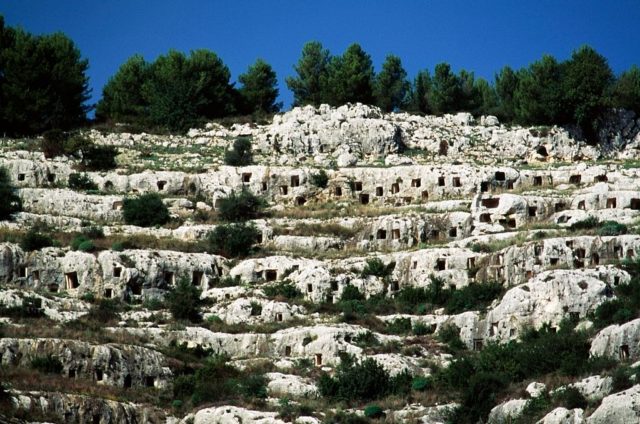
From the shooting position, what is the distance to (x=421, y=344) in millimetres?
85188

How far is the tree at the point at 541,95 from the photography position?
121 metres

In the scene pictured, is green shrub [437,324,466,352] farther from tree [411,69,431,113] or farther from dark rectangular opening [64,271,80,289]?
tree [411,69,431,113]

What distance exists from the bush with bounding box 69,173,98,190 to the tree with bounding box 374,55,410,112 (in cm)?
3743

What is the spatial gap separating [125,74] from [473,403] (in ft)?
234

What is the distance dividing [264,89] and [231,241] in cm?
4333

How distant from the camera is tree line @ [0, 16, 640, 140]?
400 feet

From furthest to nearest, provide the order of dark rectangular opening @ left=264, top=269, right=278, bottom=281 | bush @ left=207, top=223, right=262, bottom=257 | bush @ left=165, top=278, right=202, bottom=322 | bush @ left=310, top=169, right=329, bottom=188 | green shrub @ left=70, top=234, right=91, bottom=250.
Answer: bush @ left=310, top=169, right=329, bottom=188
bush @ left=207, top=223, right=262, bottom=257
dark rectangular opening @ left=264, top=269, right=278, bottom=281
green shrub @ left=70, top=234, right=91, bottom=250
bush @ left=165, top=278, right=202, bottom=322

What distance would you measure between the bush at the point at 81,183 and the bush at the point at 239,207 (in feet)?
33.9

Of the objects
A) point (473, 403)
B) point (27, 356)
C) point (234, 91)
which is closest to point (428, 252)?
point (473, 403)

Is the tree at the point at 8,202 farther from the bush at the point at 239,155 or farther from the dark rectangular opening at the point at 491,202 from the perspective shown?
the dark rectangular opening at the point at 491,202

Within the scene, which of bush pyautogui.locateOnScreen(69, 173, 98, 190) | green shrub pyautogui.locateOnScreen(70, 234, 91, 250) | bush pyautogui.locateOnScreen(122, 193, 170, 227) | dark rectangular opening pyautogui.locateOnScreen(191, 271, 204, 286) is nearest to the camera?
green shrub pyautogui.locateOnScreen(70, 234, 91, 250)

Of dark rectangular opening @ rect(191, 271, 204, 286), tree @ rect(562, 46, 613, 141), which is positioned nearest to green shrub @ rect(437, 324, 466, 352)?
dark rectangular opening @ rect(191, 271, 204, 286)

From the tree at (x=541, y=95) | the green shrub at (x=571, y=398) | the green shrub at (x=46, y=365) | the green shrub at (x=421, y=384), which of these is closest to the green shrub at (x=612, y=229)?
the green shrub at (x=421, y=384)

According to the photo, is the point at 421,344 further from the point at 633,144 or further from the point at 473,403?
the point at 633,144
